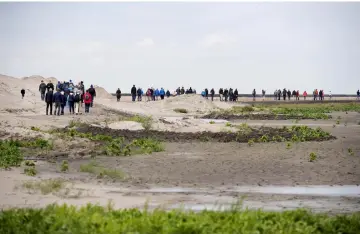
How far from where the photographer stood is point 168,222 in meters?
10.8

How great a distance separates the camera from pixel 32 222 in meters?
11.0

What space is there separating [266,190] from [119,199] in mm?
3761

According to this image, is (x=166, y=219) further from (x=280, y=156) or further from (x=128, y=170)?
(x=280, y=156)

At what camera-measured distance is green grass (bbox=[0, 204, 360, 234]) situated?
10508 mm

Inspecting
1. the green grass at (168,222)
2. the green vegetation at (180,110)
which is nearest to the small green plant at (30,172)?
the green grass at (168,222)

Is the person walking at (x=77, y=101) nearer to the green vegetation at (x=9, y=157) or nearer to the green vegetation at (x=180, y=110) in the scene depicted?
the green vegetation at (x=180, y=110)

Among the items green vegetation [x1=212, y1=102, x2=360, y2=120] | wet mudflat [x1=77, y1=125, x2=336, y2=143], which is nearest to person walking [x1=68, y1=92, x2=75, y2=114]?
wet mudflat [x1=77, y1=125, x2=336, y2=143]

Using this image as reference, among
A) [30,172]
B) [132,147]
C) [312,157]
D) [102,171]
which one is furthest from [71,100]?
[30,172]

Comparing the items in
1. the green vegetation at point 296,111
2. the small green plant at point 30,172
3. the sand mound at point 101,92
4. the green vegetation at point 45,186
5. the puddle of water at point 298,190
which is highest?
the sand mound at point 101,92

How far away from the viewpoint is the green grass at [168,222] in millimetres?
10508

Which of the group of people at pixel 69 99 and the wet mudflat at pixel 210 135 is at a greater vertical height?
the group of people at pixel 69 99

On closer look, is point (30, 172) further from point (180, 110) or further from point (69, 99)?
point (180, 110)

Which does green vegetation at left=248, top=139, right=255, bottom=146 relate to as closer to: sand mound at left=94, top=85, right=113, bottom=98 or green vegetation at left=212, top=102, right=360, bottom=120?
green vegetation at left=212, top=102, right=360, bottom=120

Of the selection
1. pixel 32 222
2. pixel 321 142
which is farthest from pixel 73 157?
pixel 32 222
